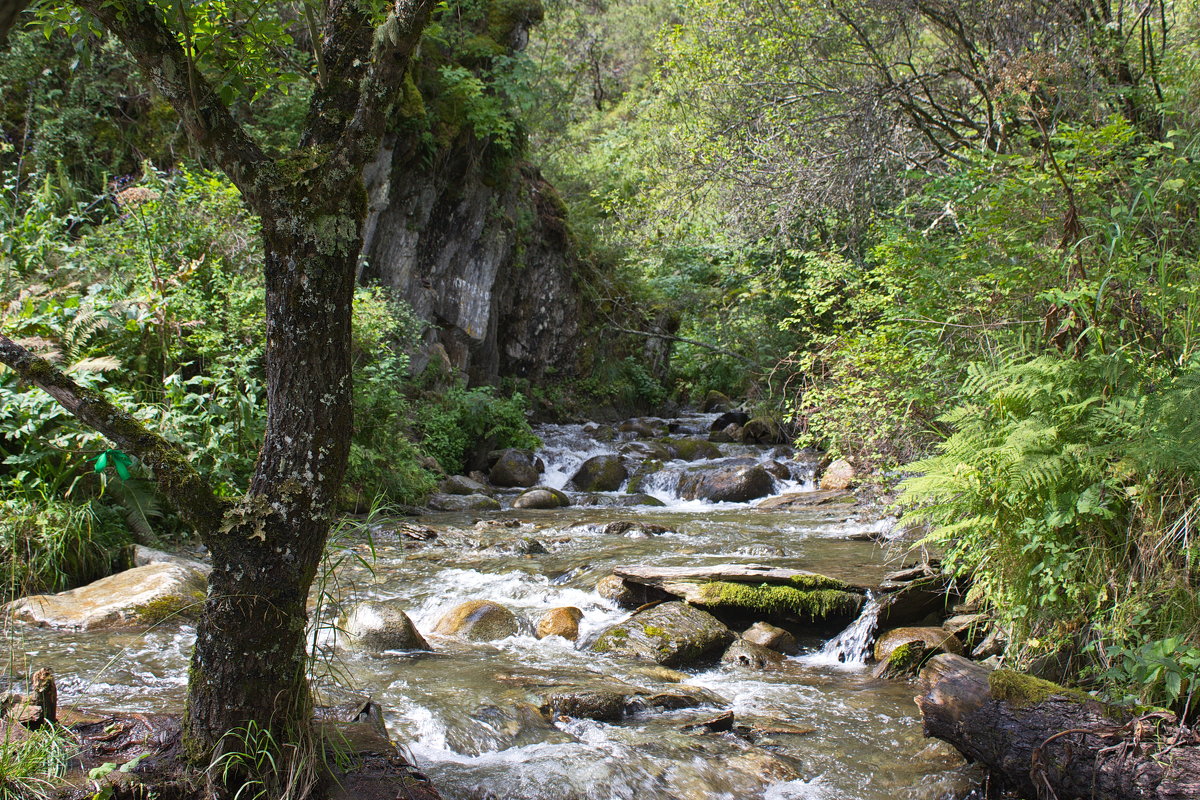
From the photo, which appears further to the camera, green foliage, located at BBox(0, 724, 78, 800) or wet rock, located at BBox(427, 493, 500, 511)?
wet rock, located at BBox(427, 493, 500, 511)

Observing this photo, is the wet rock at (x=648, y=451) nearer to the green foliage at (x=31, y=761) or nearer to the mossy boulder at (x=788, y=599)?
the mossy boulder at (x=788, y=599)

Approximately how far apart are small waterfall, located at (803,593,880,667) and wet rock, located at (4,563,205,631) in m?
4.66

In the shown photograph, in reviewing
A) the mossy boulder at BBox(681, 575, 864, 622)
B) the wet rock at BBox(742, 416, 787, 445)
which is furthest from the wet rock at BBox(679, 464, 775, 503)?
the mossy boulder at BBox(681, 575, 864, 622)

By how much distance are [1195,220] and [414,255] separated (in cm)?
1261

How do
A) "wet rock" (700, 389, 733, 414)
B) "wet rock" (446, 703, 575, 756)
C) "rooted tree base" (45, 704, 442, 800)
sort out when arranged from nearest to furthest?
"rooted tree base" (45, 704, 442, 800), "wet rock" (446, 703, 575, 756), "wet rock" (700, 389, 733, 414)

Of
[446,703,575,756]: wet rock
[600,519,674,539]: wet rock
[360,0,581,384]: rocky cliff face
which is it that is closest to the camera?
[446,703,575,756]: wet rock

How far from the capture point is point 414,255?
1512 centimetres

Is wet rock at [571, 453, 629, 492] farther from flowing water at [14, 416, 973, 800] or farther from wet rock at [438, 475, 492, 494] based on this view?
flowing water at [14, 416, 973, 800]

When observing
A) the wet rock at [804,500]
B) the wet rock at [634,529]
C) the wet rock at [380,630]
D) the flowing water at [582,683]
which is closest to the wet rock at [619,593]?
the flowing water at [582,683]

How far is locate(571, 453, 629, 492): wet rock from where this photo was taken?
1393 cm

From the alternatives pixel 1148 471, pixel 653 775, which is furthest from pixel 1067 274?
pixel 653 775

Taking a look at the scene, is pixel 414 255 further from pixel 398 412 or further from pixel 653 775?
pixel 653 775

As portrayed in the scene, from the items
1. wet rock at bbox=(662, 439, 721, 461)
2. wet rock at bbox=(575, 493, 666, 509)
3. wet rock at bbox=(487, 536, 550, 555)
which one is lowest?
wet rock at bbox=(575, 493, 666, 509)

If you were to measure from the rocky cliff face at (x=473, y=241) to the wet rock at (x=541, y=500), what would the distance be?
3.56 metres
